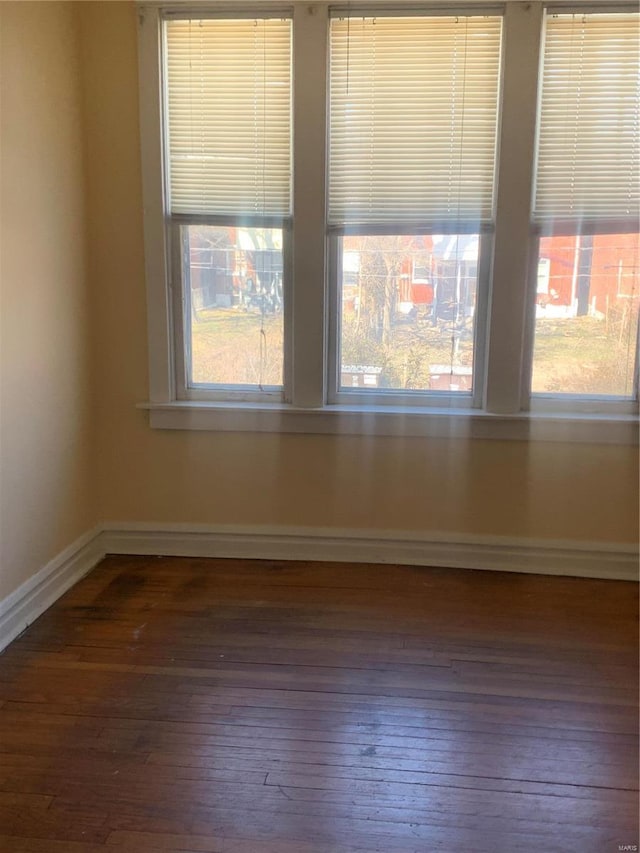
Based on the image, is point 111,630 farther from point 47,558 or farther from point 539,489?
point 539,489

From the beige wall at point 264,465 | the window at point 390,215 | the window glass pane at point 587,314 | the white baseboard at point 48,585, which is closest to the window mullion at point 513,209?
the window at point 390,215

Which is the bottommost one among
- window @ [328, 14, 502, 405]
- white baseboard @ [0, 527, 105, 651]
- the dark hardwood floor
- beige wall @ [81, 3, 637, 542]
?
the dark hardwood floor

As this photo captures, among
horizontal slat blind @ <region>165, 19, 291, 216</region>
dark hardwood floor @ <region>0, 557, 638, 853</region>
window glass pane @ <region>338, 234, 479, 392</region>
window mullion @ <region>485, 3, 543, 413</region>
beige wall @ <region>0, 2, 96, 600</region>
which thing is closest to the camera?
dark hardwood floor @ <region>0, 557, 638, 853</region>

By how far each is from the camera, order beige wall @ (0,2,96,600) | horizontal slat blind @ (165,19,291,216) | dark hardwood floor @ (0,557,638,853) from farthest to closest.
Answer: horizontal slat blind @ (165,19,291,216) < beige wall @ (0,2,96,600) < dark hardwood floor @ (0,557,638,853)

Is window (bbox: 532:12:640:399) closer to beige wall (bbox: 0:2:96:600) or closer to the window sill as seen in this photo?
the window sill

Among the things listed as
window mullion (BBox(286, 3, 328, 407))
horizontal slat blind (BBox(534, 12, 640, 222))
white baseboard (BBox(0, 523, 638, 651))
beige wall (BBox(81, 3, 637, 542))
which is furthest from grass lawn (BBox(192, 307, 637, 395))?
white baseboard (BBox(0, 523, 638, 651))

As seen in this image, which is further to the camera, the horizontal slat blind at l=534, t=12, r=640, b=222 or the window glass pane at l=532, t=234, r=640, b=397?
the window glass pane at l=532, t=234, r=640, b=397

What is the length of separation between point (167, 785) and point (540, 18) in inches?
122

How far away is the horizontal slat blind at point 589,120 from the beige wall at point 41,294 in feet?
6.59

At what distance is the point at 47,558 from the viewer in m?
2.87

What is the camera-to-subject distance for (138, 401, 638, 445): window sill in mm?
3088

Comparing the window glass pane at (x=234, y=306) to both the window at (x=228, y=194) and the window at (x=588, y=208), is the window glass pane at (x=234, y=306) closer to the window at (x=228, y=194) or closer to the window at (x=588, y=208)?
the window at (x=228, y=194)

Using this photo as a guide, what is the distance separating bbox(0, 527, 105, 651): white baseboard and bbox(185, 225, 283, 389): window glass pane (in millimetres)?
919

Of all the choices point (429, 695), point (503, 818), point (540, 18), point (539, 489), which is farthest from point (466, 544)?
point (540, 18)
